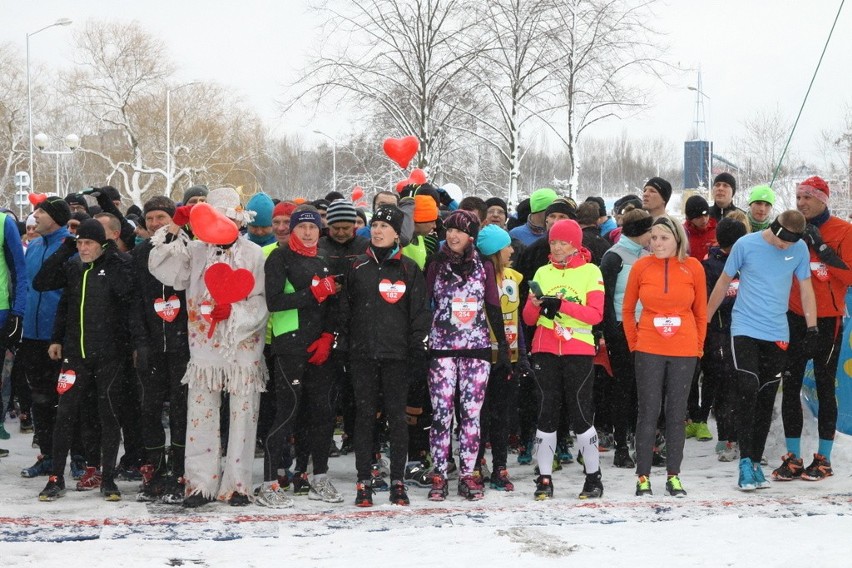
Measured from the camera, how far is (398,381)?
7.00 m

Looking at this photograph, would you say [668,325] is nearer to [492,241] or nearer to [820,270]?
[492,241]

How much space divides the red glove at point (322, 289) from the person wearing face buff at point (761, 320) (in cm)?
286

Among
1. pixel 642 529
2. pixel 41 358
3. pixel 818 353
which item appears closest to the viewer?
pixel 642 529

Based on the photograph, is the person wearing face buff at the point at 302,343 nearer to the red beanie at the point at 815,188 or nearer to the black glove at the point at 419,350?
the black glove at the point at 419,350

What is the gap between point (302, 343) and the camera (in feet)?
22.6

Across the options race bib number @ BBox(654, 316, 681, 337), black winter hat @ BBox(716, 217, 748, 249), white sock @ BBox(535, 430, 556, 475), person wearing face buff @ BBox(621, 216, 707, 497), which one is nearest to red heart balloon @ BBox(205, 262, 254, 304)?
white sock @ BBox(535, 430, 556, 475)

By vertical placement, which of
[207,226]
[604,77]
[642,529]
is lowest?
[642,529]

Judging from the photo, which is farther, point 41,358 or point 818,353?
point 41,358

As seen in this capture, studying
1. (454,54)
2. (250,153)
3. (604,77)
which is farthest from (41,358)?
(250,153)

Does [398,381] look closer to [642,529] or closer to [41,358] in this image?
[642,529]

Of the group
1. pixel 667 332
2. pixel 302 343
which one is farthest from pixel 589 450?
pixel 302 343

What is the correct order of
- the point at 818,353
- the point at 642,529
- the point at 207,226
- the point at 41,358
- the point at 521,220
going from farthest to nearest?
the point at 521,220 < the point at 41,358 < the point at 818,353 < the point at 207,226 < the point at 642,529

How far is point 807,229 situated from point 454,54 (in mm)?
14219

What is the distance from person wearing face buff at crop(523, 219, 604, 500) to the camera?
707 centimetres
